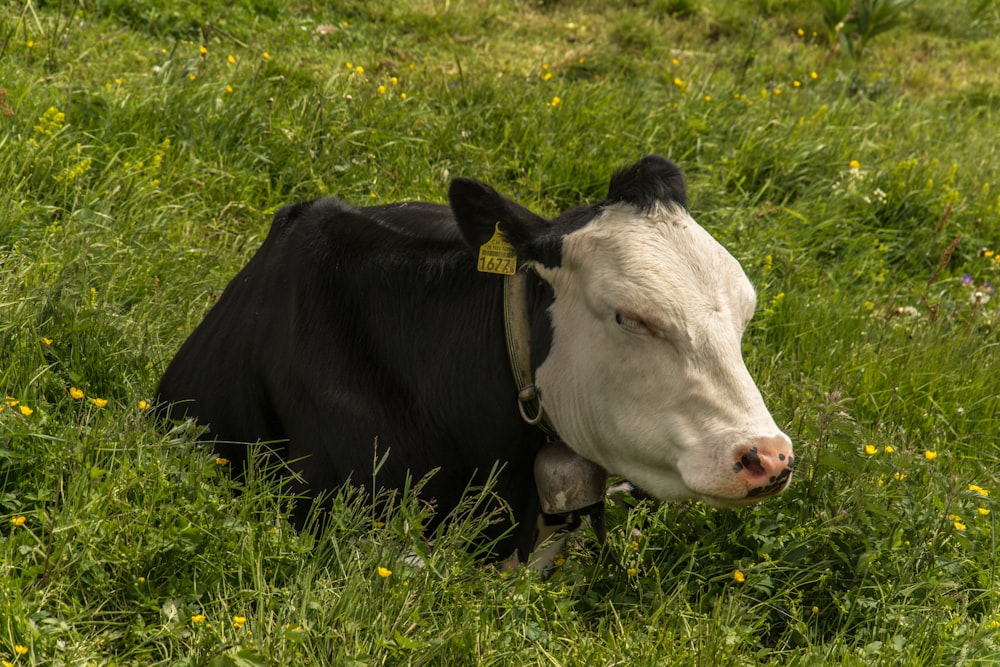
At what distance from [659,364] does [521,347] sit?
46cm

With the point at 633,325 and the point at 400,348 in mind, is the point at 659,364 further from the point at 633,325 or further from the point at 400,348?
the point at 400,348

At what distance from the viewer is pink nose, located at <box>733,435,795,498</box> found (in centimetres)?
289

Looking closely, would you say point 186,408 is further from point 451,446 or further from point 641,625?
point 641,625

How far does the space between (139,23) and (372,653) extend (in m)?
5.69

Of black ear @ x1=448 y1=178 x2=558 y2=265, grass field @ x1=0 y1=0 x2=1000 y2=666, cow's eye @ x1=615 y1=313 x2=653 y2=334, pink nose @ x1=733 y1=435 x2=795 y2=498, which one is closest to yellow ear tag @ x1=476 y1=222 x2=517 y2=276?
black ear @ x1=448 y1=178 x2=558 y2=265

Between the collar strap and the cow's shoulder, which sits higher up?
the cow's shoulder

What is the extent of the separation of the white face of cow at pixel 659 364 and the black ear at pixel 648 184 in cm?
3

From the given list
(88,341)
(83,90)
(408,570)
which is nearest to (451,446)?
(408,570)

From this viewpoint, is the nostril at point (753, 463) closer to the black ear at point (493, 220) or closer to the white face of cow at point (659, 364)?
the white face of cow at point (659, 364)

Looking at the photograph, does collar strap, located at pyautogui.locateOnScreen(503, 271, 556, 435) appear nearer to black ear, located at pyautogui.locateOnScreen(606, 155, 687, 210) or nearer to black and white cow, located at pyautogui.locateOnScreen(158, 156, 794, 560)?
black and white cow, located at pyautogui.locateOnScreen(158, 156, 794, 560)

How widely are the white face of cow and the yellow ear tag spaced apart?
85 millimetres

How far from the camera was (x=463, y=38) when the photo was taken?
8391 mm

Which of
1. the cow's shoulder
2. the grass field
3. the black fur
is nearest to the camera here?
the grass field

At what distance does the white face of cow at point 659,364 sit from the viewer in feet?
9.75
